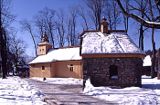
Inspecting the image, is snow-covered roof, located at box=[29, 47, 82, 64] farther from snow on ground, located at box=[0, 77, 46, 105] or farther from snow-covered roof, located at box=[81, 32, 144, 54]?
snow on ground, located at box=[0, 77, 46, 105]

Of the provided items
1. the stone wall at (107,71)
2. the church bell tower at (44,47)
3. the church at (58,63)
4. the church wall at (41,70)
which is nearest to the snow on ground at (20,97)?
the stone wall at (107,71)

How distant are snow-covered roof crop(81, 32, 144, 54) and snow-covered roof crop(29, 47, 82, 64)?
55.2 feet

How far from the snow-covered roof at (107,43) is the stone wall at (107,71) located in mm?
773

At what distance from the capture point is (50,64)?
5009 centimetres

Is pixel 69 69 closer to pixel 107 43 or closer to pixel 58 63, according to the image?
pixel 58 63

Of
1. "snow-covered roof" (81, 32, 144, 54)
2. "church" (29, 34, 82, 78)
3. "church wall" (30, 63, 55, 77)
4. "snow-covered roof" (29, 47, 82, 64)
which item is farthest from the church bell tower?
"snow-covered roof" (81, 32, 144, 54)

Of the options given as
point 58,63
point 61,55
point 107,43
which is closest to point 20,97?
point 107,43

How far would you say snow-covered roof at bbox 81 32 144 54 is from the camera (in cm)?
2738

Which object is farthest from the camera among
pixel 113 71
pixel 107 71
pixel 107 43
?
pixel 107 43

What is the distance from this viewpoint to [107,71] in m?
27.2

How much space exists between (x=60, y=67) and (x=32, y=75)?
8.08 metres

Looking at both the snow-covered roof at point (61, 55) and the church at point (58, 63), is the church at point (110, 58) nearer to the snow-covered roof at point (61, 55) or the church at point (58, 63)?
the church at point (58, 63)

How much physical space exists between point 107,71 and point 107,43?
2.99m

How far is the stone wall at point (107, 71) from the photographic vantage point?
27156 mm
